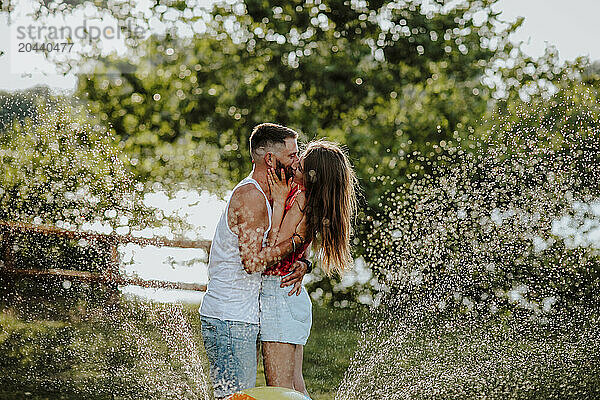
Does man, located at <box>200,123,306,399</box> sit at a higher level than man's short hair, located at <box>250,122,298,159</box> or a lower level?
lower

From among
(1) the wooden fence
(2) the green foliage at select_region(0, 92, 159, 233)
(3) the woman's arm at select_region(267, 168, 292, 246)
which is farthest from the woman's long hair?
(2) the green foliage at select_region(0, 92, 159, 233)

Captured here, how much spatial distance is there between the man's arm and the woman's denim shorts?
0.17m

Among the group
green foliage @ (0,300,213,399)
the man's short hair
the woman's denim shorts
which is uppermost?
the man's short hair

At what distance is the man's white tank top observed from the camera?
2936mm

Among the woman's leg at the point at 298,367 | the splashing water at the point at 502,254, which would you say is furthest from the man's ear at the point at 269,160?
the splashing water at the point at 502,254

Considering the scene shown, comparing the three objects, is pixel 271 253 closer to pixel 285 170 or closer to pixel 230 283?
pixel 230 283

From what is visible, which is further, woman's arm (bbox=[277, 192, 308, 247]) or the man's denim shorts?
woman's arm (bbox=[277, 192, 308, 247])

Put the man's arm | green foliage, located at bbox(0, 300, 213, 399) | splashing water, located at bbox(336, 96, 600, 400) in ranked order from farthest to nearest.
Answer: splashing water, located at bbox(336, 96, 600, 400) → green foliage, located at bbox(0, 300, 213, 399) → the man's arm

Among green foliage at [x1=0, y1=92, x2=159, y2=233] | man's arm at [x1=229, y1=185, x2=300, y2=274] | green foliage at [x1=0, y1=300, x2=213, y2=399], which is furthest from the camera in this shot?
green foliage at [x1=0, y1=92, x2=159, y2=233]

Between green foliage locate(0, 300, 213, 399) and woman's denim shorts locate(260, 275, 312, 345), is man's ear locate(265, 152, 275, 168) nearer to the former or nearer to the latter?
woman's denim shorts locate(260, 275, 312, 345)

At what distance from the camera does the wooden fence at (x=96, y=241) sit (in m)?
7.06

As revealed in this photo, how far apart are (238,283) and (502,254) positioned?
439 centimetres

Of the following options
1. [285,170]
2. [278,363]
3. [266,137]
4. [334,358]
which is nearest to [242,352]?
[278,363]

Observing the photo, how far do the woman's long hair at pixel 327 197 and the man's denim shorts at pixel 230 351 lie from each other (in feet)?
1.60
